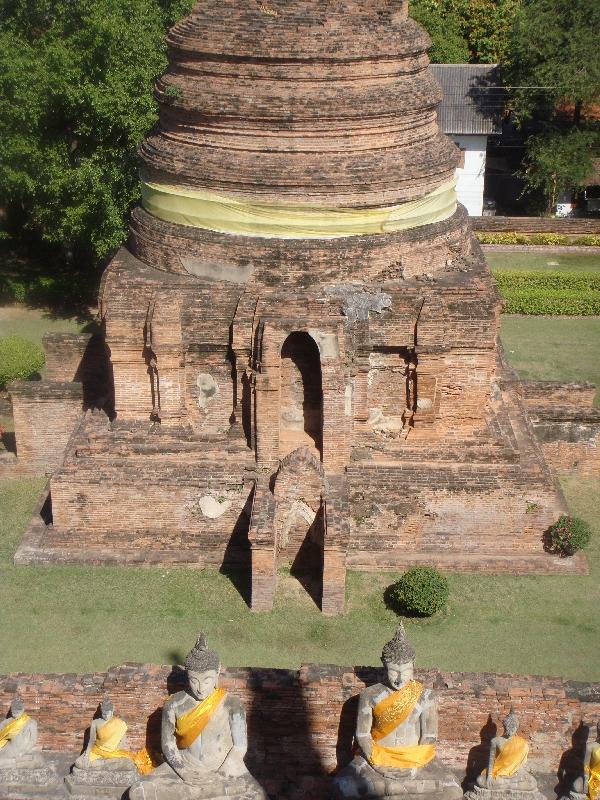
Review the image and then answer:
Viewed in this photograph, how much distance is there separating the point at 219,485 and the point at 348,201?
15.9 ft

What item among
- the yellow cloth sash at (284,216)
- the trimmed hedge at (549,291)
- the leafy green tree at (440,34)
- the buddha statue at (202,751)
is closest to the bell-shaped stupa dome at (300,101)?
the yellow cloth sash at (284,216)

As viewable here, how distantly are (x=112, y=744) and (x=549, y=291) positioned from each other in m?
19.0

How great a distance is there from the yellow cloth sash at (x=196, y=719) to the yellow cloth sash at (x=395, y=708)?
1649mm

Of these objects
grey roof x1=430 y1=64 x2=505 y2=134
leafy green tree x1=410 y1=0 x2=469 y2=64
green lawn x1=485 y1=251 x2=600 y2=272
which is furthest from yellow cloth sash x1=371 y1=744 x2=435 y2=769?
leafy green tree x1=410 y1=0 x2=469 y2=64

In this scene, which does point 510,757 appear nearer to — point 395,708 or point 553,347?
point 395,708

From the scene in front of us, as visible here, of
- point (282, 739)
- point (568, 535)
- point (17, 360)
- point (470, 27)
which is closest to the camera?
point (282, 739)

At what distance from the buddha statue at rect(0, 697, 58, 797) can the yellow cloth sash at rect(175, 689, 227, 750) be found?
5.65 feet

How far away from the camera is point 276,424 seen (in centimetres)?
Result: 1568

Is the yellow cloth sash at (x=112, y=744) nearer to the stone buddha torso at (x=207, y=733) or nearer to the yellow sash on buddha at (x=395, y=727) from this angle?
the stone buddha torso at (x=207, y=733)

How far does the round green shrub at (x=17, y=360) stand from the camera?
20.6 metres

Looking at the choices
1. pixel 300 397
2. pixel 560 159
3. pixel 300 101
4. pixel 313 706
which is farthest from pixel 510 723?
pixel 560 159

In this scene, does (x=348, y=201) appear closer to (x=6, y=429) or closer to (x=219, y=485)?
(x=219, y=485)

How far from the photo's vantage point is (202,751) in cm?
1062

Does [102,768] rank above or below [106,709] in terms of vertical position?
below
